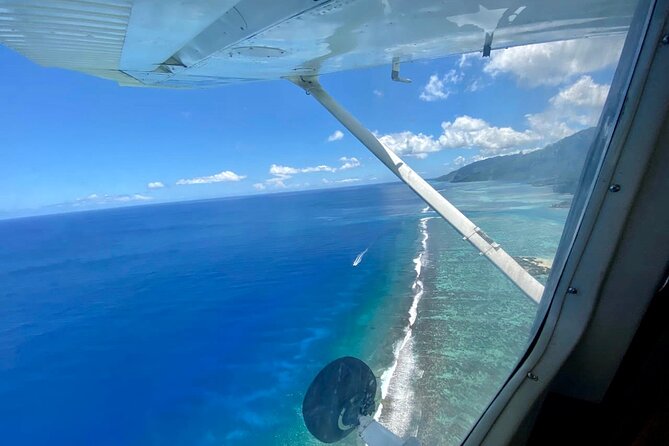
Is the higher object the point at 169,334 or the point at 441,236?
the point at 441,236

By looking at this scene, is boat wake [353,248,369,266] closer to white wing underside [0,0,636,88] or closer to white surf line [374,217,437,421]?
white surf line [374,217,437,421]

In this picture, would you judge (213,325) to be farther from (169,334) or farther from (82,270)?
(82,270)

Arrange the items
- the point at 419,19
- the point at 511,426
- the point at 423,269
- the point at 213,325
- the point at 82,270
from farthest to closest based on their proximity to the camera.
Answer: the point at 82,270 < the point at 213,325 < the point at 423,269 < the point at 419,19 < the point at 511,426

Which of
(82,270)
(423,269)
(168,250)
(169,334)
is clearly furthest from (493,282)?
(82,270)

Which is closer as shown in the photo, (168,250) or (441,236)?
(441,236)

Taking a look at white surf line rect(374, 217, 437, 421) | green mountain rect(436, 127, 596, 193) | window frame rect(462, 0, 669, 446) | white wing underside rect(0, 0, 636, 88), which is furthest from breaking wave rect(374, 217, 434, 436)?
white wing underside rect(0, 0, 636, 88)

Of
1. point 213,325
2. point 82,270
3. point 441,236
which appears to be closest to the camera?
point 213,325

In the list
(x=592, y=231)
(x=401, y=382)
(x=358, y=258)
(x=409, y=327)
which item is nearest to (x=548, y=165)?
(x=592, y=231)
